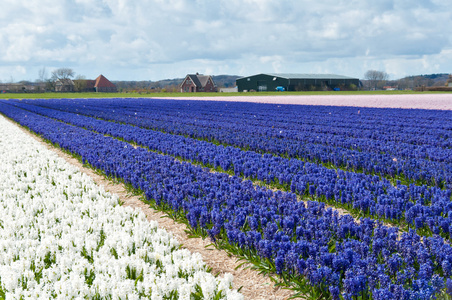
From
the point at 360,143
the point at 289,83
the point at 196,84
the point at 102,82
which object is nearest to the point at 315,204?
the point at 360,143

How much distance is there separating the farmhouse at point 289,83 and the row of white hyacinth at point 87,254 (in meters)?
91.5

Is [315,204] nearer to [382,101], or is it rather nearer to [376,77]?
[382,101]

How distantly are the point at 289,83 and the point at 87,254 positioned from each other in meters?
94.2

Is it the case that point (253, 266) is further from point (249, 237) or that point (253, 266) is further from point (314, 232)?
point (314, 232)

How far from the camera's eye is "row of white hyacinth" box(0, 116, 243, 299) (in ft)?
14.5

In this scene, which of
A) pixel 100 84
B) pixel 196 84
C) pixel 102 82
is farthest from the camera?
pixel 102 82

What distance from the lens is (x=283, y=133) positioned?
1716 cm

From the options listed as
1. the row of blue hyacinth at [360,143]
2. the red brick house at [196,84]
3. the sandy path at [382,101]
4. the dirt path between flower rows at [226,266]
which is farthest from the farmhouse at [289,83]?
the dirt path between flower rows at [226,266]

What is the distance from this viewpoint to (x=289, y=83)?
96.4 m

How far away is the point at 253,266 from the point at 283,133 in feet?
39.7

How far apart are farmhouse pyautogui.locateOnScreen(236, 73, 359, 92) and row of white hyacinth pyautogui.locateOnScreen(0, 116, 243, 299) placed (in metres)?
91.5

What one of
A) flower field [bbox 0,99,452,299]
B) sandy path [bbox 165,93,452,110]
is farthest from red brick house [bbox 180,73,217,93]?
flower field [bbox 0,99,452,299]

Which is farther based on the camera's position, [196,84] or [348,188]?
[196,84]

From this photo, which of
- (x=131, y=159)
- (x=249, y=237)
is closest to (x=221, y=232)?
(x=249, y=237)
